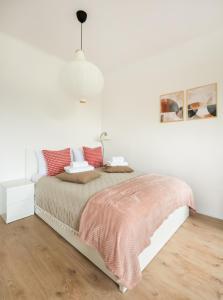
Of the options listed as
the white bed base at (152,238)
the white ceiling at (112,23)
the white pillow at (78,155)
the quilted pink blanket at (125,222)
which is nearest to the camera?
the quilted pink blanket at (125,222)

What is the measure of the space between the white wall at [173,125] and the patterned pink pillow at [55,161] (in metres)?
1.21

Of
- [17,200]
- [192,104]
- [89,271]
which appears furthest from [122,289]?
[192,104]

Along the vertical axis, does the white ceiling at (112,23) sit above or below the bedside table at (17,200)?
above

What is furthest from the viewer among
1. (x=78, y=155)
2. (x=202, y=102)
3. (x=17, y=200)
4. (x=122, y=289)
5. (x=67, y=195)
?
(x=78, y=155)

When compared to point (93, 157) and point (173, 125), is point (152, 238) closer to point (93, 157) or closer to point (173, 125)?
point (173, 125)

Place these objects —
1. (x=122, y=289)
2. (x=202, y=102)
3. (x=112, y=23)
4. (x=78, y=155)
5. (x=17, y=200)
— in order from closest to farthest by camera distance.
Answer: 1. (x=122, y=289)
2. (x=112, y=23)
3. (x=17, y=200)
4. (x=202, y=102)
5. (x=78, y=155)

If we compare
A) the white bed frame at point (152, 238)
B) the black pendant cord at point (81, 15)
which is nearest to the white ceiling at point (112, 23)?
the black pendant cord at point (81, 15)

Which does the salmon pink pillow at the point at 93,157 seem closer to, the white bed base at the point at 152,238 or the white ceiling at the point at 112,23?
the white bed base at the point at 152,238

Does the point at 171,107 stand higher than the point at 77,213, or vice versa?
the point at 171,107

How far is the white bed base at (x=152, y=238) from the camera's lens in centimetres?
147

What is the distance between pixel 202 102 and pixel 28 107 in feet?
9.02

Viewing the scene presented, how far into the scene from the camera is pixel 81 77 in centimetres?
160

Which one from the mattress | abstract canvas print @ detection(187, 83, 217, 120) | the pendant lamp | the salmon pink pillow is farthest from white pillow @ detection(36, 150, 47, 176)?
abstract canvas print @ detection(187, 83, 217, 120)

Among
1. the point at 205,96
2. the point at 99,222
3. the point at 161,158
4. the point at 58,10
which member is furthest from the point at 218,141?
the point at 58,10
